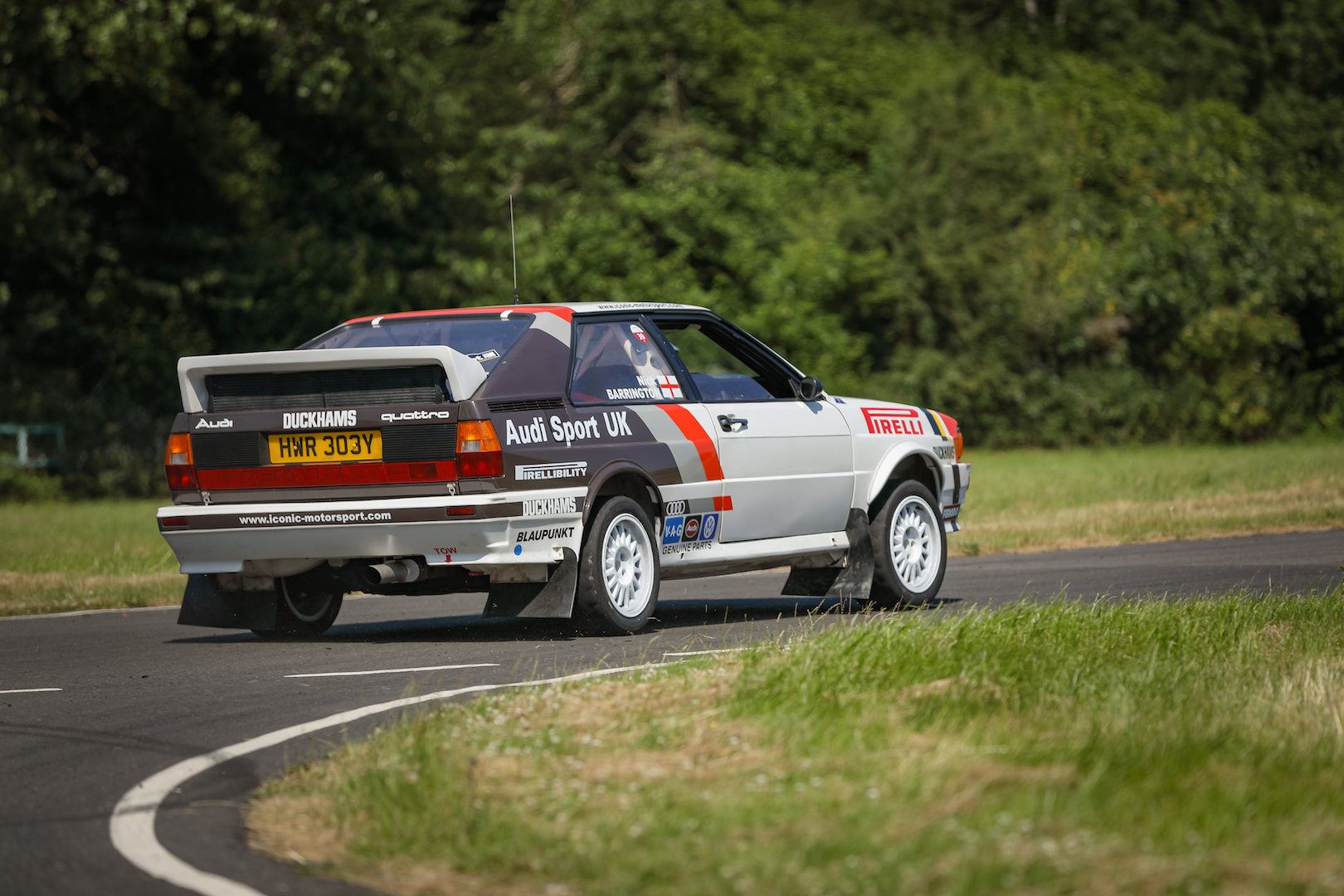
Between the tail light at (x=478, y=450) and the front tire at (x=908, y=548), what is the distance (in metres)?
2.94

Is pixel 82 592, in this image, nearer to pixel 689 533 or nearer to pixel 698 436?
pixel 689 533

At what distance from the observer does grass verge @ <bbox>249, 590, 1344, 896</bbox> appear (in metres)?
4.08

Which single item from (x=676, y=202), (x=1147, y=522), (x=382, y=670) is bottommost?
(x=1147, y=522)

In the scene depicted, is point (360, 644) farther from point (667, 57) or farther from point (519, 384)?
point (667, 57)

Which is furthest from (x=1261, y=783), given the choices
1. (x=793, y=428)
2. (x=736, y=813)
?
(x=793, y=428)

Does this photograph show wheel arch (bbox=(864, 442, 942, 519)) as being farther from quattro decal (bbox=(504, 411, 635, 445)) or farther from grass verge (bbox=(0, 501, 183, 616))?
grass verge (bbox=(0, 501, 183, 616))

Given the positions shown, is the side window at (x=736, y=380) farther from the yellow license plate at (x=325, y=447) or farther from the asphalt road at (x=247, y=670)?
the yellow license plate at (x=325, y=447)

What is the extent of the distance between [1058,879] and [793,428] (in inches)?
259

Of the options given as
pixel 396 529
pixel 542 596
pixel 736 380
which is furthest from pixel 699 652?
pixel 736 380

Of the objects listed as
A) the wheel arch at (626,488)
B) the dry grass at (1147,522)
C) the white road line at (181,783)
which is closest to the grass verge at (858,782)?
the white road line at (181,783)

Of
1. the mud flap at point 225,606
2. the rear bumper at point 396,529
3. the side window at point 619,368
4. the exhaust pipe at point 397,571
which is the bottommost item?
the mud flap at point 225,606

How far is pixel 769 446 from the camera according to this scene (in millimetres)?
10172

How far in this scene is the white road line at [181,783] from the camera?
4559 millimetres

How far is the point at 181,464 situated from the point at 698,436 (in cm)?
288
